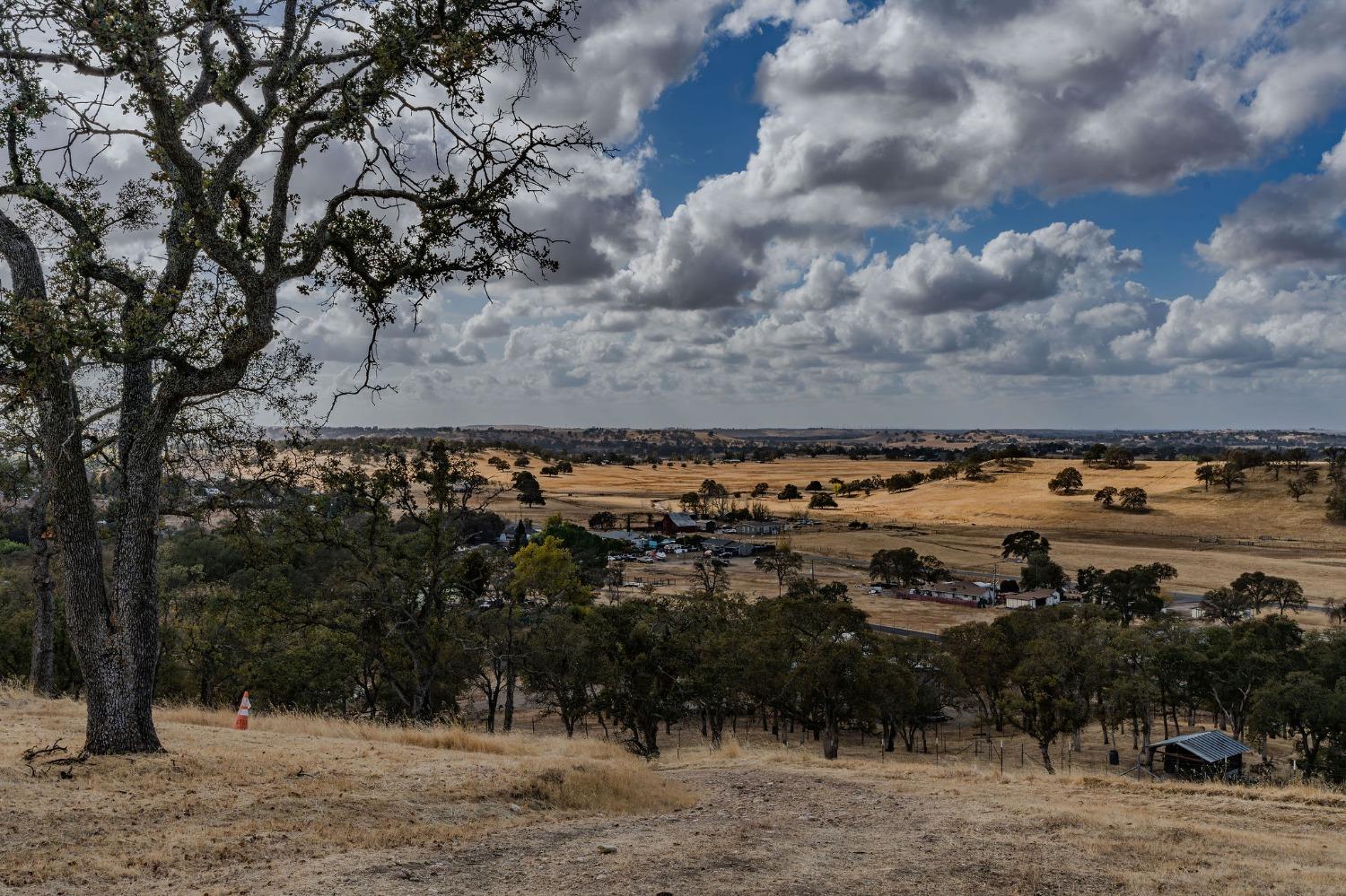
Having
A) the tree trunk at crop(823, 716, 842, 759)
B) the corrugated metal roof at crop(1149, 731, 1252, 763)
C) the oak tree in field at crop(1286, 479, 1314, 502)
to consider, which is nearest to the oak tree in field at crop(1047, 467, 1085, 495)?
the oak tree in field at crop(1286, 479, 1314, 502)

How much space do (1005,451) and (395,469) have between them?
174m

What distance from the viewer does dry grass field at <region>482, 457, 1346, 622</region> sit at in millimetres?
88125

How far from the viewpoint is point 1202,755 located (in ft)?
97.6

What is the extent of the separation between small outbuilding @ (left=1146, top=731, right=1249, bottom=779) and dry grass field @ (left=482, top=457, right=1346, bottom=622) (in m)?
50.4

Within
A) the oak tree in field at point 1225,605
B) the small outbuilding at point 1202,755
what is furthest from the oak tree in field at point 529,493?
the small outbuilding at point 1202,755

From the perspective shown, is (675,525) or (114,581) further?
(675,525)

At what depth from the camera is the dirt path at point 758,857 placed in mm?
7402

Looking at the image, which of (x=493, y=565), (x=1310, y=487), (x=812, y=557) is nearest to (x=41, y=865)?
(x=493, y=565)

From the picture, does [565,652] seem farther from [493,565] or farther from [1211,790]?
[1211,790]

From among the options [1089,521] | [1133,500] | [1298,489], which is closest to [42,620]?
[1089,521]

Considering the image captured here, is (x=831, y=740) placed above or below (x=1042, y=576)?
above

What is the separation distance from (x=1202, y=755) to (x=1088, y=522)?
92.5 m

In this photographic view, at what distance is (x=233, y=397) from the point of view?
11.5 meters

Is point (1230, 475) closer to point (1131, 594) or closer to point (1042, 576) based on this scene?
point (1042, 576)
